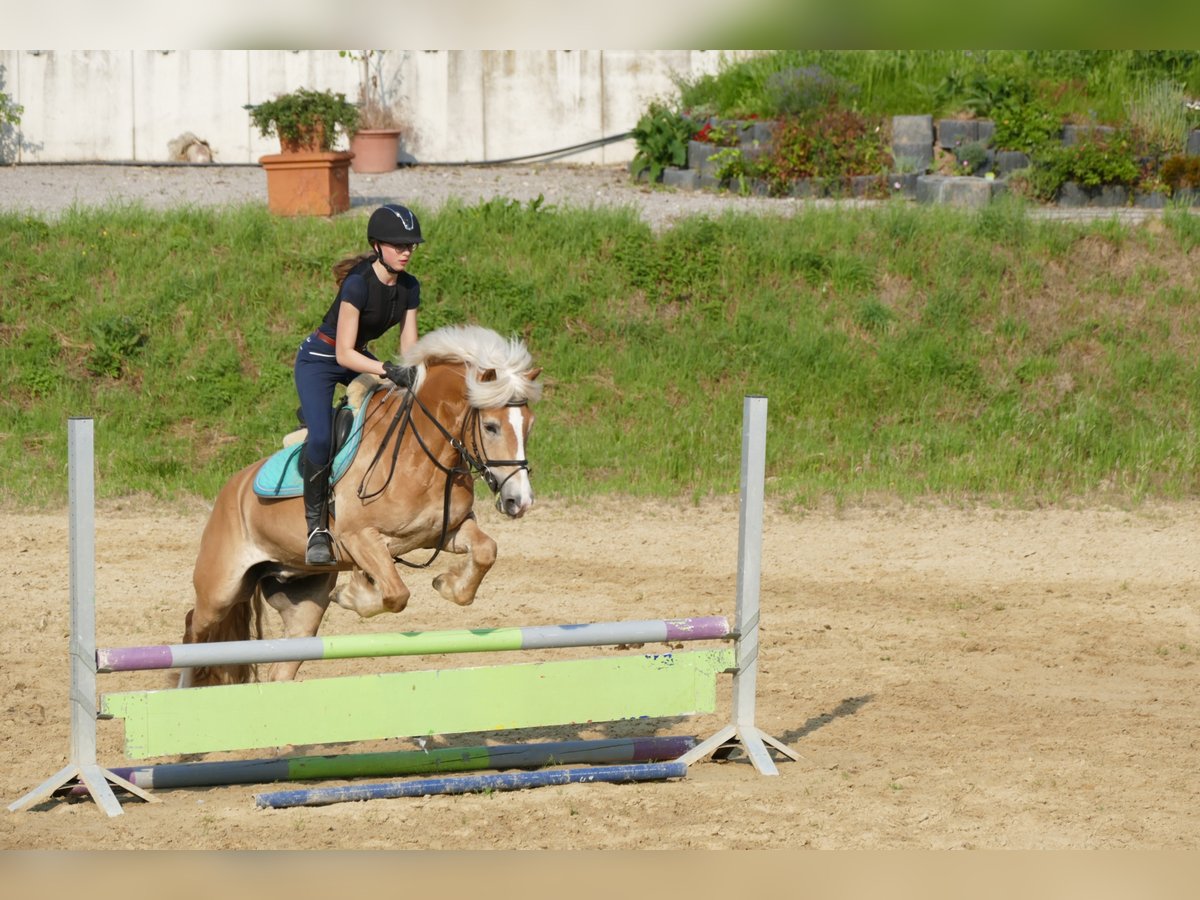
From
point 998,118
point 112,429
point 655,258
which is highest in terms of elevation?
point 998,118

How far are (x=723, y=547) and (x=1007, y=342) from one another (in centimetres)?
495

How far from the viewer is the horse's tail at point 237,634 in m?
5.73

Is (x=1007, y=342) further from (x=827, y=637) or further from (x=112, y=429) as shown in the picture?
(x=112, y=429)

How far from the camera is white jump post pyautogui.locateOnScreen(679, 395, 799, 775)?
5469mm

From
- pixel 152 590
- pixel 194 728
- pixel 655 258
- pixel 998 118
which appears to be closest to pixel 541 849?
pixel 194 728

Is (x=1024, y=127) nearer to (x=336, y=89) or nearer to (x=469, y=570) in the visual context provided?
(x=336, y=89)

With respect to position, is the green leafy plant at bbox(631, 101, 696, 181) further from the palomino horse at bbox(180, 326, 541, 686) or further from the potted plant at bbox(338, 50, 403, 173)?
the palomino horse at bbox(180, 326, 541, 686)

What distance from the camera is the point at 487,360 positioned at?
16.4 ft

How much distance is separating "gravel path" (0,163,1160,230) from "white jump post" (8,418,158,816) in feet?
33.0

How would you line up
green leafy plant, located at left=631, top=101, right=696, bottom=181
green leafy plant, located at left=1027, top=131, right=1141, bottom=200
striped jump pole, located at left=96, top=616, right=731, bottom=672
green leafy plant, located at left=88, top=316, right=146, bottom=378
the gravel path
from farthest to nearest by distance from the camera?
green leafy plant, located at left=631, top=101, right=696, bottom=181 → green leafy plant, located at left=1027, top=131, right=1141, bottom=200 → the gravel path → green leafy plant, located at left=88, top=316, right=146, bottom=378 → striped jump pole, located at left=96, top=616, right=731, bottom=672

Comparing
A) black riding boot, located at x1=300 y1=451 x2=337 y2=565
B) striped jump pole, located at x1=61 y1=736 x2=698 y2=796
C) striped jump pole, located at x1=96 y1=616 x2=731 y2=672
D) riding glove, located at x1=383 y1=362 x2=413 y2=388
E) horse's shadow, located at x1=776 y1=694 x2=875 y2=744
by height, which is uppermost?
riding glove, located at x1=383 y1=362 x2=413 y2=388

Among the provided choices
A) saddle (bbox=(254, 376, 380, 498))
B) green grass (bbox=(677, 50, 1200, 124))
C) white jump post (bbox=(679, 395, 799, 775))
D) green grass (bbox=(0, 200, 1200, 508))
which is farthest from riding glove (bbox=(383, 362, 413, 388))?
green grass (bbox=(677, 50, 1200, 124))

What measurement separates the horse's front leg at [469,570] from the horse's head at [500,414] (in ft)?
0.99

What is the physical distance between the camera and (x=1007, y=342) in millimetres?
13281
